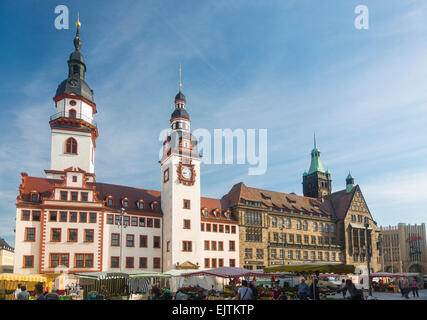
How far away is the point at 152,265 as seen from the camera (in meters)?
56.2

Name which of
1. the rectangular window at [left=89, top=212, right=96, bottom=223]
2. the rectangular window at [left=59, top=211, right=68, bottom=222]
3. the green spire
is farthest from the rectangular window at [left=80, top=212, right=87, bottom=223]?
the green spire

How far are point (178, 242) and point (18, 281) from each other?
951 inches

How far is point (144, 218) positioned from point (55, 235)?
12.2 meters

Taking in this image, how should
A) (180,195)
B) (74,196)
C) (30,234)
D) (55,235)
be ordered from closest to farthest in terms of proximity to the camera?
(30,234)
(55,235)
(74,196)
(180,195)

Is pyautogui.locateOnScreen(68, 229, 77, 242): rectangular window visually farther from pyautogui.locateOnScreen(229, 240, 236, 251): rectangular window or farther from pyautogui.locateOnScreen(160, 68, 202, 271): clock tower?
pyautogui.locateOnScreen(229, 240, 236, 251): rectangular window

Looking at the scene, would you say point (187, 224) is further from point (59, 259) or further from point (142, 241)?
point (59, 259)

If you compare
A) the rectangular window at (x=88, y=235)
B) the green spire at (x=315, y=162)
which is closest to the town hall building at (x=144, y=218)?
the rectangular window at (x=88, y=235)

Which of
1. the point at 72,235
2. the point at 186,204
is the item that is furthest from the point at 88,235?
the point at 186,204

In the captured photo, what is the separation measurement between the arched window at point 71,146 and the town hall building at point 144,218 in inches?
5.5

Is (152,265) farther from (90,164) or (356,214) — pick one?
(356,214)

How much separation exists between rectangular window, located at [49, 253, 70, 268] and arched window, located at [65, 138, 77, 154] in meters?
16.2

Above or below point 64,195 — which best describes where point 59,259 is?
below

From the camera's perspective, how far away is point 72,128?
195ft
